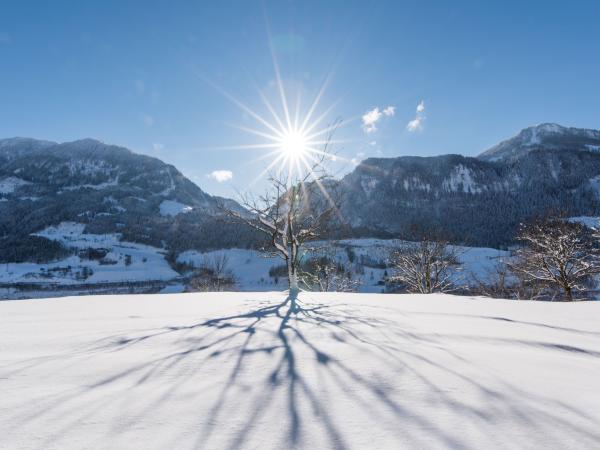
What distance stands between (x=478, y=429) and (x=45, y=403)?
2.54 metres

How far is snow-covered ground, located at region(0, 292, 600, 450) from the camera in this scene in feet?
5.17

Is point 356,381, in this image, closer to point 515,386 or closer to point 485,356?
point 515,386

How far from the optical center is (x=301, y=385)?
2.19m

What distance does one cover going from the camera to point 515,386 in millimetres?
2188

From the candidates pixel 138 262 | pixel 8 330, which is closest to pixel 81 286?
pixel 138 262

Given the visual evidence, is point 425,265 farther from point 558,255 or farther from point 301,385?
point 301,385

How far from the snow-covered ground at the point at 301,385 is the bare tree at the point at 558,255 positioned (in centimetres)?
1881

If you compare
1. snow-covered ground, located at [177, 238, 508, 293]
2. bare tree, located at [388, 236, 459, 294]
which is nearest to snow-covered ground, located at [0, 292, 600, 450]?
bare tree, located at [388, 236, 459, 294]

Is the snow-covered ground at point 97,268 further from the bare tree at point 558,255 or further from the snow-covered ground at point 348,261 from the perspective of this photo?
the bare tree at point 558,255

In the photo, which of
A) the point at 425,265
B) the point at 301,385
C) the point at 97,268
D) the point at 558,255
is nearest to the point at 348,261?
the point at 425,265

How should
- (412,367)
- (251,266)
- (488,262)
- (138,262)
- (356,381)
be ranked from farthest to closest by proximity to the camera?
(138,262), (251,266), (488,262), (412,367), (356,381)

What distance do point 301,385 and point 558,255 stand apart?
23.0 m

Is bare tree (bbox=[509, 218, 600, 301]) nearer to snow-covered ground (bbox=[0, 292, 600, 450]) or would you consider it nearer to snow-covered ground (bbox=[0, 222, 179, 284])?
snow-covered ground (bbox=[0, 292, 600, 450])

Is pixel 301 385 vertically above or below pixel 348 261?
above
